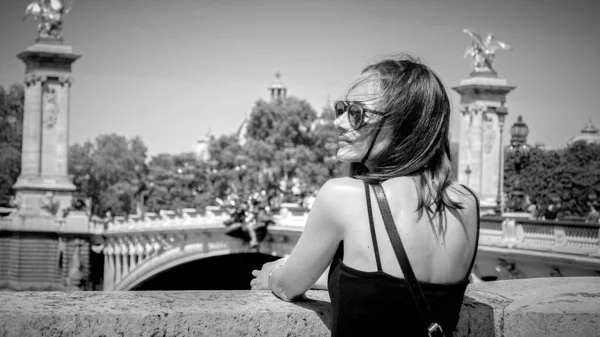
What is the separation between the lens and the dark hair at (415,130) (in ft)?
12.1

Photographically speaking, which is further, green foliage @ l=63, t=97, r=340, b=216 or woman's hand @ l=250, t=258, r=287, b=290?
green foliage @ l=63, t=97, r=340, b=216

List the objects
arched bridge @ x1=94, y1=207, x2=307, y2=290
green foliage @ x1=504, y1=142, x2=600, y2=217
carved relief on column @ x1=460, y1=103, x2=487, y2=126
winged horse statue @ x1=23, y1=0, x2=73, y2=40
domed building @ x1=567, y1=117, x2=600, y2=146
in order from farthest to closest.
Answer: green foliage @ x1=504, y1=142, x2=600, y2=217 → domed building @ x1=567, y1=117, x2=600, y2=146 → winged horse statue @ x1=23, y1=0, x2=73, y2=40 → carved relief on column @ x1=460, y1=103, x2=487, y2=126 → arched bridge @ x1=94, y1=207, x2=307, y2=290

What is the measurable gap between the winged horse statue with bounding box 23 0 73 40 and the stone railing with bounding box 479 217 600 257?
3097cm

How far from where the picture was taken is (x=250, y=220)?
4475 cm

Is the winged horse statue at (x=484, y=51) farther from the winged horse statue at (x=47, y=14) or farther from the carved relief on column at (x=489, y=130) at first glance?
the winged horse statue at (x=47, y=14)

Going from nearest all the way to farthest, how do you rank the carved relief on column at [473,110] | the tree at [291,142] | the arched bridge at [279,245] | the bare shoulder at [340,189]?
1. the bare shoulder at [340,189]
2. the arched bridge at [279,245]
3. the carved relief on column at [473,110]
4. the tree at [291,142]

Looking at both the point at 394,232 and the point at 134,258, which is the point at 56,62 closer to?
the point at 134,258

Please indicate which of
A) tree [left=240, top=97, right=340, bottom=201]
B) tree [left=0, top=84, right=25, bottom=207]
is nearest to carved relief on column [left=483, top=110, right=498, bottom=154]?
tree [left=0, top=84, right=25, bottom=207]

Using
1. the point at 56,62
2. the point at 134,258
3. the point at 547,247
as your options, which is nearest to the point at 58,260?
the point at 134,258

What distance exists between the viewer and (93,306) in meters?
3.65

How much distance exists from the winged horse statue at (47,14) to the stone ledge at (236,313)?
51.0 metres

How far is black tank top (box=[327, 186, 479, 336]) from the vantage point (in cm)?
344

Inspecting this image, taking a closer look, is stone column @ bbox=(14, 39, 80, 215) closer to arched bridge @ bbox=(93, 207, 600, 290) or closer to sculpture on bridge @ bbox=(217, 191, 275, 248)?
arched bridge @ bbox=(93, 207, 600, 290)

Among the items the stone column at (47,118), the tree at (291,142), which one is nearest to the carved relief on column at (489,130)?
the stone column at (47,118)
